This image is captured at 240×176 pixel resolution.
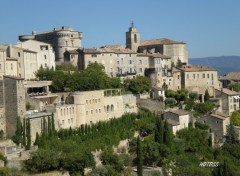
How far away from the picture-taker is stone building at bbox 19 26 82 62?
70375mm

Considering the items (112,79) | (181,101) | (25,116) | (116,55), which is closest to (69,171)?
(25,116)

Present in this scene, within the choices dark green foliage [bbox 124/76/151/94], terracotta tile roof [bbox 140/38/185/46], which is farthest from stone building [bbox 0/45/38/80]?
terracotta tile roof [bbox 140/38/185/46]

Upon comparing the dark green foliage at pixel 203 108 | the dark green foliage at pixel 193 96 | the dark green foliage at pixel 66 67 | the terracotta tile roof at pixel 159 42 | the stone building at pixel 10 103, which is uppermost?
the terracotta tile roof at pixel 159 42

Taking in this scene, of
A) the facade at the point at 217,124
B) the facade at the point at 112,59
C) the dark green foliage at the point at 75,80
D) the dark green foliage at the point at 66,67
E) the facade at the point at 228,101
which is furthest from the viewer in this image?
the facade at the point at 112,59

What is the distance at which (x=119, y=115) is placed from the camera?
56.3 meters

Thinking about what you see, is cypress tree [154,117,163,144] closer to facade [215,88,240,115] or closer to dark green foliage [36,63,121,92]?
dark green foliage [36,63,121,92]

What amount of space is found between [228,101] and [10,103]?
1204 inches

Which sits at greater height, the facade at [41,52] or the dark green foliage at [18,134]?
the facade at [41,52]

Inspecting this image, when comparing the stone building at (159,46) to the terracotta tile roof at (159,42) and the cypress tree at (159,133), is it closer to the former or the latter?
the terracotta tile roof at (159,42)

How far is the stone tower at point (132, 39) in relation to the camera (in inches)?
3246

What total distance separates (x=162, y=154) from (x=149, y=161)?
127cm

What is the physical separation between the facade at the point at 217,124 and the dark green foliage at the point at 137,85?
24.2 ft

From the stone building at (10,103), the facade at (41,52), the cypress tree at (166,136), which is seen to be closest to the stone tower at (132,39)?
the facade at (41,52)

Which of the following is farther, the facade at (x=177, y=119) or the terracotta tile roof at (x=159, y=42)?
the terracotta tile roof at (x=159, y=42)
